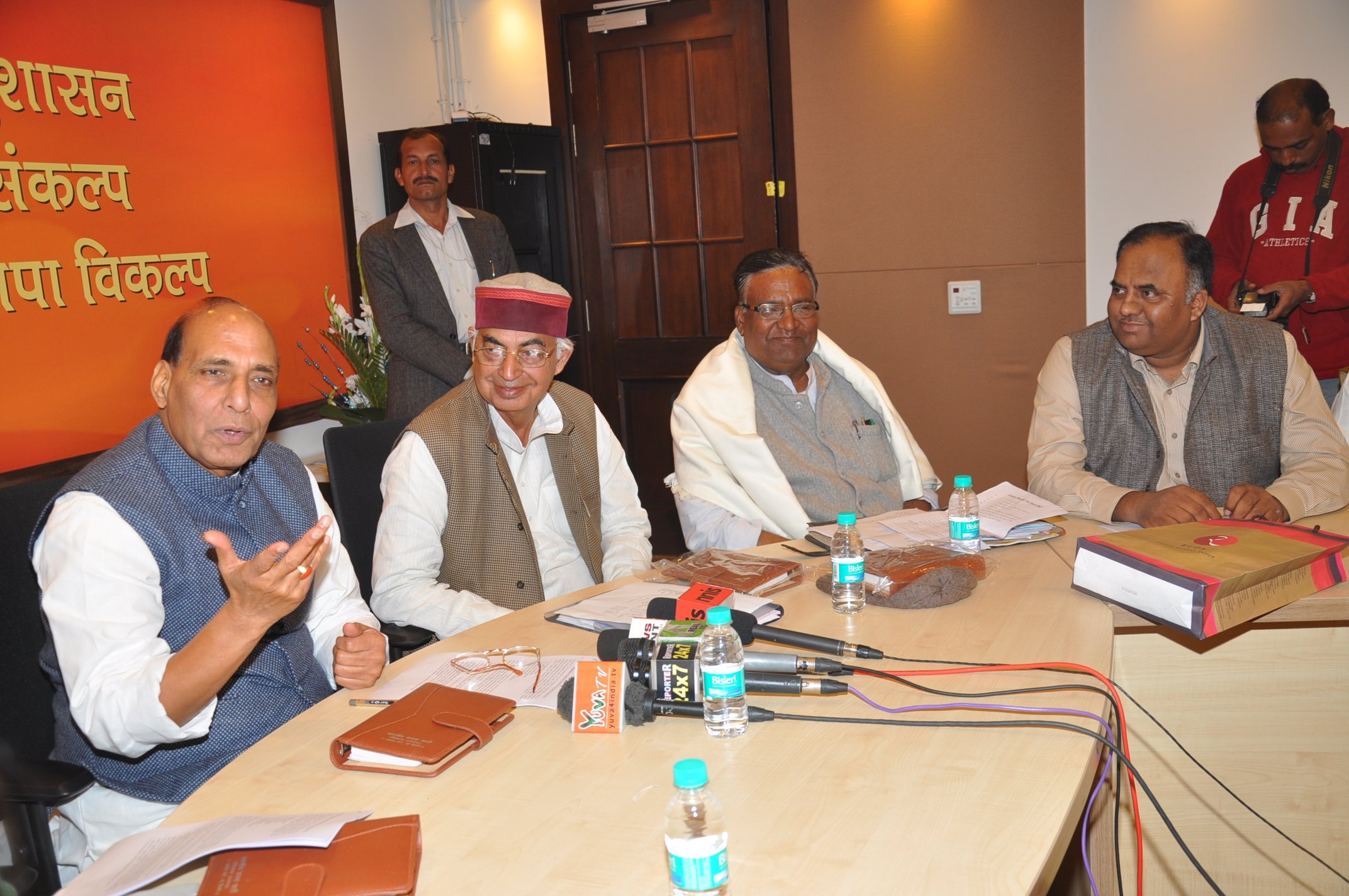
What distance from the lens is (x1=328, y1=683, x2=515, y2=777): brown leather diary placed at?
1.42 meters

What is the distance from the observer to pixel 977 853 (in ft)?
3.78

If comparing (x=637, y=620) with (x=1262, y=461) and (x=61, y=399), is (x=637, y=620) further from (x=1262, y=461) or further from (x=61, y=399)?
(x=61, y=399)

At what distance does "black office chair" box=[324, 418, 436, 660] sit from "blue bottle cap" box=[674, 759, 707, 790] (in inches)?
55.6

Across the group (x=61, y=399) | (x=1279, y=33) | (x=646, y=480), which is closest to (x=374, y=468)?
(x=61, y=399)

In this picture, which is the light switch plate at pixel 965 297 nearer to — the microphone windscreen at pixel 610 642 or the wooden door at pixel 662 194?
the wooden door at pixel 662 194

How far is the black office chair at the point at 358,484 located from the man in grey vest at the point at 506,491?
0.13 metres

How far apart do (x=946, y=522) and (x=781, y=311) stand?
87cm

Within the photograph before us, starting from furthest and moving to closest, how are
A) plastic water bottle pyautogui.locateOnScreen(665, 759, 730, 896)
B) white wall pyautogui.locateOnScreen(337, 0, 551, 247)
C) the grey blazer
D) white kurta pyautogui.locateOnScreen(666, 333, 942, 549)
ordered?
white wall pyautogui.locateOnScreen(337, 0, 551, 247) → the grey blazer → white kurta pyautogui.locateOnScreen(666, 333, 942, 549) → plastic water bottle pyautogui.locateOnScreen(665, 759, 730, 896)

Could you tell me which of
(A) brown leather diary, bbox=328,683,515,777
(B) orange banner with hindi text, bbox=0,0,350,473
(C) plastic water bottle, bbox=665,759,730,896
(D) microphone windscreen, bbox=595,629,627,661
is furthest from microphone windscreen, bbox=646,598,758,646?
(B) orange banner with hindi text, bbox=0,0,350,473

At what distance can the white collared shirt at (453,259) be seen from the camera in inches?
180

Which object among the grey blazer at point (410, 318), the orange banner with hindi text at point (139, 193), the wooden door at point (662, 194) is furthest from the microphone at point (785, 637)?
the wooden door at point (662, 194)

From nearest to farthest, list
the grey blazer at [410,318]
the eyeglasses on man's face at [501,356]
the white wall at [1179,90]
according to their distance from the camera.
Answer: the eyeglasses on man's face at [501,356] → the white wall at [1179,90] → the grey blazer at [410,318]

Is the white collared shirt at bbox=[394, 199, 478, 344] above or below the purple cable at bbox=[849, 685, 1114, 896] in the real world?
above

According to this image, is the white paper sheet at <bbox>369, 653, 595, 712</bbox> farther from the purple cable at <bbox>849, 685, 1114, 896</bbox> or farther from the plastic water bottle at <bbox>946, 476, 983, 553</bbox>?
the plastic water bottle at <bbox>946, 476, 983, 553</bbox>
